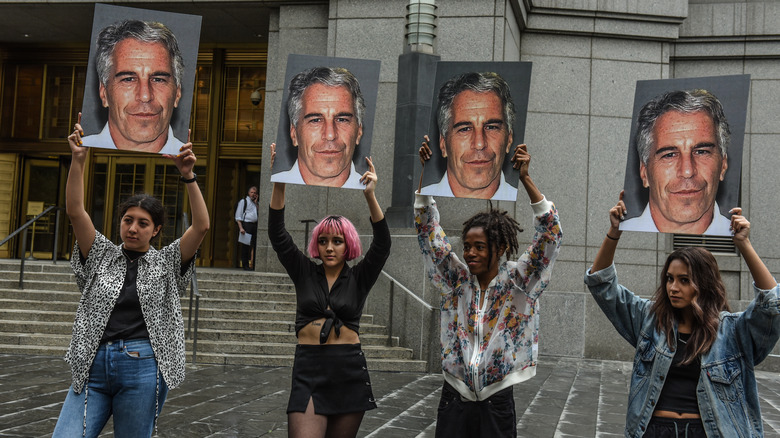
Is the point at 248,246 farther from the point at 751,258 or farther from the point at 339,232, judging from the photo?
the point at 751,258

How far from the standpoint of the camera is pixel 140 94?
4883 millimetres

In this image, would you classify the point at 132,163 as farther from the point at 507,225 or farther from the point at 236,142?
the point at 507,225

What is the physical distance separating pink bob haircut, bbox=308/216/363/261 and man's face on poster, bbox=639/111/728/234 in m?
1.65

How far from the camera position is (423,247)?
4062 mm

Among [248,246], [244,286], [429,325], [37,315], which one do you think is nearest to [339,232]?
[429,325]

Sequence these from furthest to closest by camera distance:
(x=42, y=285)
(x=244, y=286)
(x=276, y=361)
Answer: (x=244, y=286) → (x=42, y=285) → (x=276, y=361)

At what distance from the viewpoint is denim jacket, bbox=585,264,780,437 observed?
3322 millimetres

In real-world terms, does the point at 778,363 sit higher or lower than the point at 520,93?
lower

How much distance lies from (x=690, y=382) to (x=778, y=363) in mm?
12153

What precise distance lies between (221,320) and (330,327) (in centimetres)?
791

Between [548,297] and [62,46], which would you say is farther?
[62,46]

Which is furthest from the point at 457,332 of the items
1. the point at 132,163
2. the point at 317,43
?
the point at 132,163

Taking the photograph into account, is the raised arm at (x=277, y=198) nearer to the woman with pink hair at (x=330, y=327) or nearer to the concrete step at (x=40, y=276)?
the woman with pink hair at (x=330, y=327)

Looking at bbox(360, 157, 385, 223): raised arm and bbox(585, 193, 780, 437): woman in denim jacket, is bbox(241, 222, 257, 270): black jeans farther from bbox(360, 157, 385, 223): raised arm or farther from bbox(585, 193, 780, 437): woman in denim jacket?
bbox(585, 193, 780, 437): woman in denim jacket
